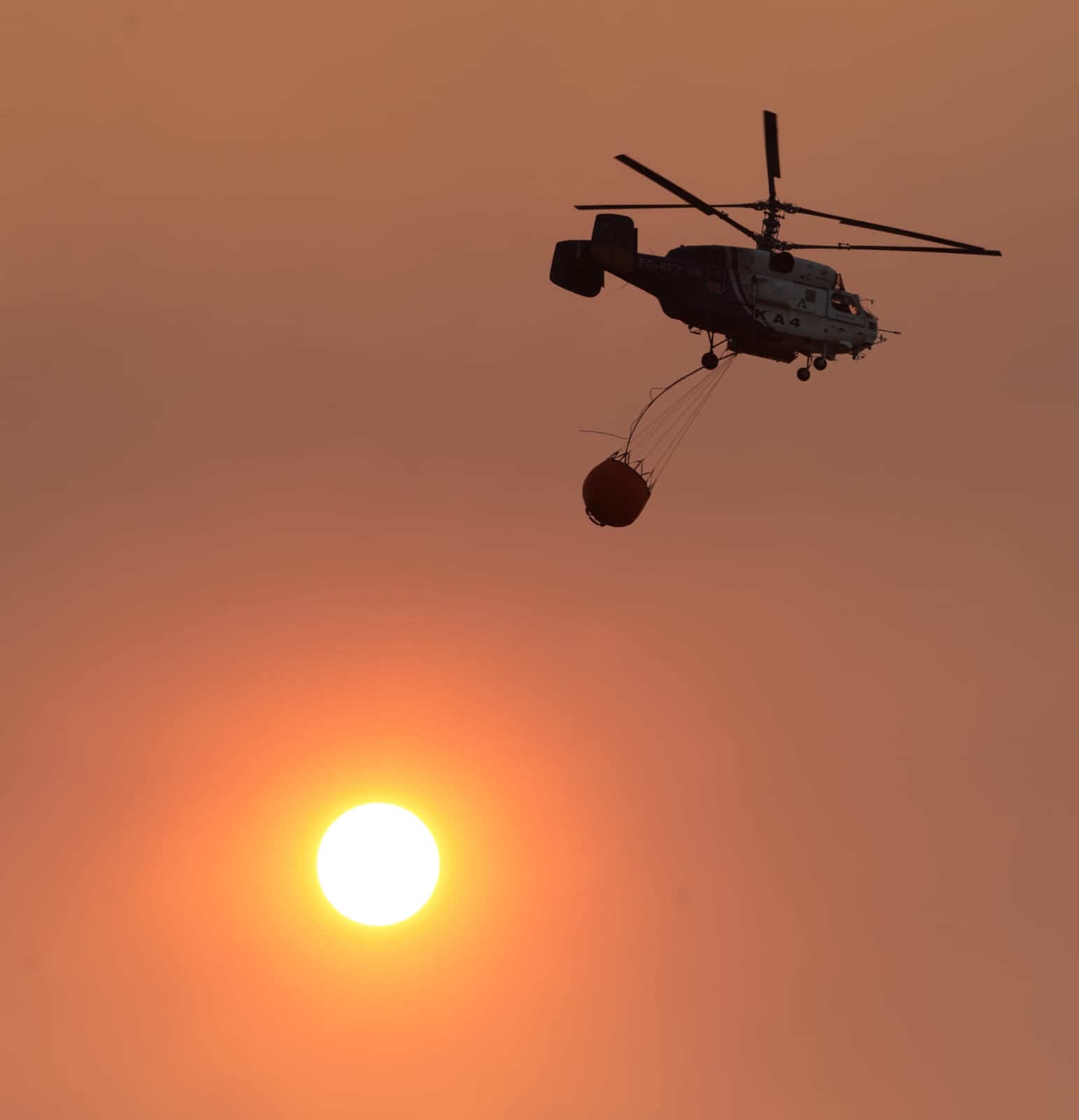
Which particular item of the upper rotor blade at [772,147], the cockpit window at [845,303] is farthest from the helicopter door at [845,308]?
the upper rotor blade at [772,147]

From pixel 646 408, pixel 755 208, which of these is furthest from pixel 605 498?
pixel 755 208

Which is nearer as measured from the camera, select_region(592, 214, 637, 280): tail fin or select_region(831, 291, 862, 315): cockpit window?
select_region(592, 214, 637, 280): tail fin

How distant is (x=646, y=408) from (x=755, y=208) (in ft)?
22.6

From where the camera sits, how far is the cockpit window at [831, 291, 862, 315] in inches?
1989

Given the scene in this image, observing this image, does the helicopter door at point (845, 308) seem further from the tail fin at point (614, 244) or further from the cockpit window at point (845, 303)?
the tail fin at point (614, 244)

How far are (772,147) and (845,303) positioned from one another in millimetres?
7598

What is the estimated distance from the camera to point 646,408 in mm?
51688

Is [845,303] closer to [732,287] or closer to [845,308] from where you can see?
[845,308]

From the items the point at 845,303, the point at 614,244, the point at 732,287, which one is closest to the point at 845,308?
the point at 845,303

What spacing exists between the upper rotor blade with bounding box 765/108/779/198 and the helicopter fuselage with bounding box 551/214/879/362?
10.0ft

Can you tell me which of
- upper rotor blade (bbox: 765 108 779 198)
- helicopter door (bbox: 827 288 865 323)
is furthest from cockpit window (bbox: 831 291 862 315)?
upper rotor blade (bbox: 765 108 779 198)

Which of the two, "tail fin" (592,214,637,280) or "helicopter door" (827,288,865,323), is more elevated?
"tail fin" (592,214,637,280)

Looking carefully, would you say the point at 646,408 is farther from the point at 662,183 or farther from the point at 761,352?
the point at 662,183

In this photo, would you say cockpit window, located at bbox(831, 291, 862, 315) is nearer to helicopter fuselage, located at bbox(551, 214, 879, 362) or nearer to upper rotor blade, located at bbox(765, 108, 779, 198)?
helicopter fuselage, located at bbox(551, 214, 879, 362)
